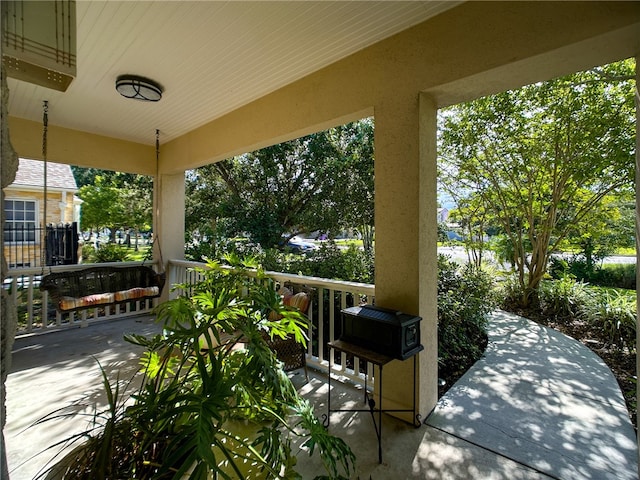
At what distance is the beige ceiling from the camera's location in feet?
6.85

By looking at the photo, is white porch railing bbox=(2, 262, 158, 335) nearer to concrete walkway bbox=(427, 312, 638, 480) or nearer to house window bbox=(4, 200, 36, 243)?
house window bbox=(4, 200, 36, 243)

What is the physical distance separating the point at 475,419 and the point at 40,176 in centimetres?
1262

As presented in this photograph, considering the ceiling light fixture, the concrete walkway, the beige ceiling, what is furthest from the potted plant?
the ceiling light fixture

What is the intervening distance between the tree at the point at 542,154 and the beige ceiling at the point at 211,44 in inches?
125

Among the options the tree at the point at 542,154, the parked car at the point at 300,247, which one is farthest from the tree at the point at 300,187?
the tree at the point at 542,154

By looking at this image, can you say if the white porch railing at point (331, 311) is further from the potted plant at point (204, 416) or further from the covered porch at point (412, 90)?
the potted plant at point (204, 416)

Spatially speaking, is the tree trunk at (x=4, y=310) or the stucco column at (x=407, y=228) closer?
the tree trunk at (x=4, y=310)

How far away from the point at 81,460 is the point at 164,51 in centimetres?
290

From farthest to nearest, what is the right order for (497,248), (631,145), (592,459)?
(497,248)
(631,145)
(592,459)

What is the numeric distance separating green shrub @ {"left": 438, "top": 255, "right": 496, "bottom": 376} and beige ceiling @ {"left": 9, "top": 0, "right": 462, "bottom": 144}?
2.84 meters

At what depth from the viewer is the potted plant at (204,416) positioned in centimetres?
92

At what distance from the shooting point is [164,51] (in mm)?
2580

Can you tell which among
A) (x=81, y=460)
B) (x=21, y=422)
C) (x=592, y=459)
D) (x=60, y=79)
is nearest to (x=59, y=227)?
(x=21, y=422)

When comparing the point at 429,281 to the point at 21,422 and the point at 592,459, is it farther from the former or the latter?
the point at 21,422
